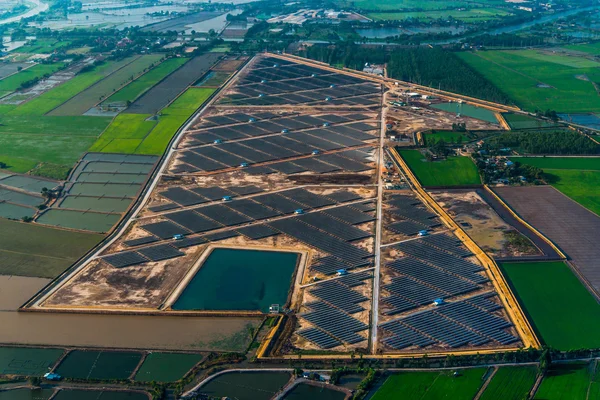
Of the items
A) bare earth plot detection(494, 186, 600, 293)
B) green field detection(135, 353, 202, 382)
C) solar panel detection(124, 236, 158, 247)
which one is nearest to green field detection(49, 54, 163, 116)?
solar panel detection(124, 236, 158, 247)

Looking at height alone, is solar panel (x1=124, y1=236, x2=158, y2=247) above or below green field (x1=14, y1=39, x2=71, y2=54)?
below

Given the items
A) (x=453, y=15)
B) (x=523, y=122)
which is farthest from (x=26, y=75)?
(x=453, y=15)

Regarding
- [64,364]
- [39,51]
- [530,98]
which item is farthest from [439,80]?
[39,51]

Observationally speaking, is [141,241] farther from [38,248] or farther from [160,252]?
[38,248]

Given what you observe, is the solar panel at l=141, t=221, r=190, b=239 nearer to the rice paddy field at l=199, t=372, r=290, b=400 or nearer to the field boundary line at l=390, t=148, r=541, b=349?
the rice paddy field at l=199, t=372, r=290, b=400

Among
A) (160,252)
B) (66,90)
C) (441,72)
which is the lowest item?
(160,252)

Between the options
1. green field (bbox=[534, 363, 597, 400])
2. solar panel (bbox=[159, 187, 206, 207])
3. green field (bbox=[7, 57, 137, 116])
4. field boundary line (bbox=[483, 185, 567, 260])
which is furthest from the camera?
green field (bbox=[7, 57, 137, 116])

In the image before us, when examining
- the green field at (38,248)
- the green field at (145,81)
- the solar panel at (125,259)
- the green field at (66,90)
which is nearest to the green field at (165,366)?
the solar panel at (125,259)

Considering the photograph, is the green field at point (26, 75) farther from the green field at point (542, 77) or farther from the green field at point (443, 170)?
the green field at point (542, 77)
